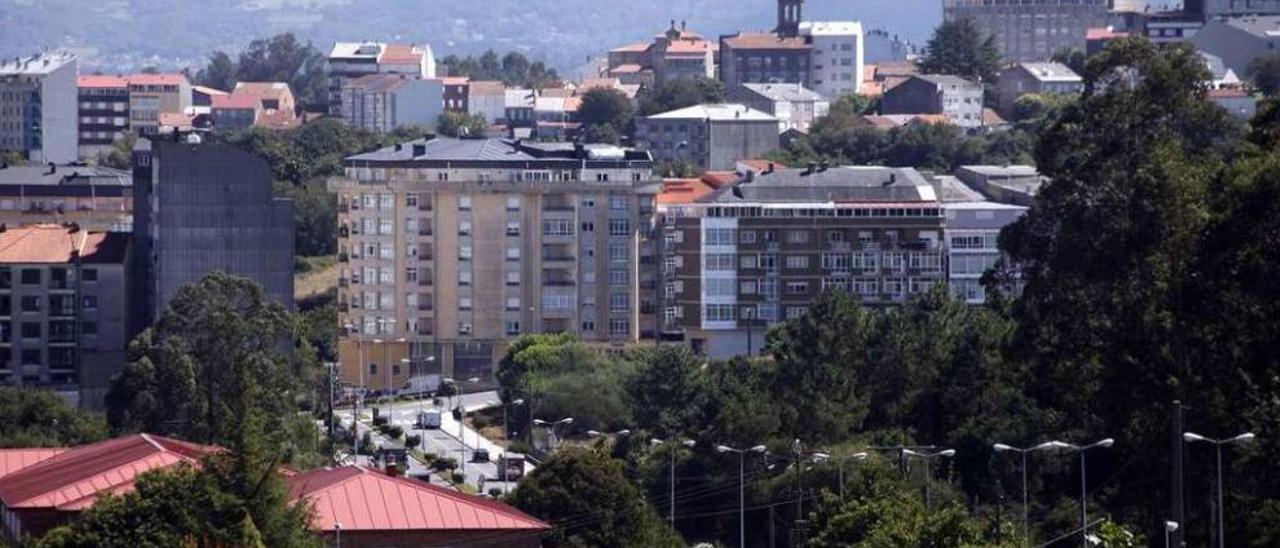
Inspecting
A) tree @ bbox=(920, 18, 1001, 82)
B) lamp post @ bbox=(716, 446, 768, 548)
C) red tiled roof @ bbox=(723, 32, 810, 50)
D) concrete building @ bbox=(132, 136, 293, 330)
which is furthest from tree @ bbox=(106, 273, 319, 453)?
red tiled roof @ bbox=(723, 32, 810, 50)

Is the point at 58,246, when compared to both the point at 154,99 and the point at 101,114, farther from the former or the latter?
the point at 154,99

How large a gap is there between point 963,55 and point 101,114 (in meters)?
35.4

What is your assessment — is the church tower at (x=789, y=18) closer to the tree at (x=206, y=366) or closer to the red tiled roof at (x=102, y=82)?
the red tiled roof at (x=102, y=82)

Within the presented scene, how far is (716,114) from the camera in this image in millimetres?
116188

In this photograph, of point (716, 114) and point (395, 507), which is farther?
point (716, 114)

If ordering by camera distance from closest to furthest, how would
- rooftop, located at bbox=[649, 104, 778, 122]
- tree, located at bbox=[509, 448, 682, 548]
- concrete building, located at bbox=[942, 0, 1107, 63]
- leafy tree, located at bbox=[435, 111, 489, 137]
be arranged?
tree, located at bbox=[509, 448, 682, 548]
rooftop, located at bbox=[649, 104, 778, 122]
leafy tree, located at bbox=[435, 111, 489, 137]
concrete building, located at bbox=[942, 0, 1107, 63]

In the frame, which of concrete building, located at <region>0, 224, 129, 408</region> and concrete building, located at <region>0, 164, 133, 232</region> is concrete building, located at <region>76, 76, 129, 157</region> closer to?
A: concrete building, located at <region>0, 164, 133, 232</region>

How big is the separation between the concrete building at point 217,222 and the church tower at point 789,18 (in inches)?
2696

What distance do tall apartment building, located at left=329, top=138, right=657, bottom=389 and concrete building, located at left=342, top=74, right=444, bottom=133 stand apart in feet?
162

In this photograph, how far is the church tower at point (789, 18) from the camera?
14612cm

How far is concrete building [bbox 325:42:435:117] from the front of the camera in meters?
146

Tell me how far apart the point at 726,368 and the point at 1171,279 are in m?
21.5

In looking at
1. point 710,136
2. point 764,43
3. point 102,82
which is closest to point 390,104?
point 764,43

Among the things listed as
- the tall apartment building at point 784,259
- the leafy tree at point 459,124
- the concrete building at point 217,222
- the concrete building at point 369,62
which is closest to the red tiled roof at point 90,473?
the concrete building at point 217,222
